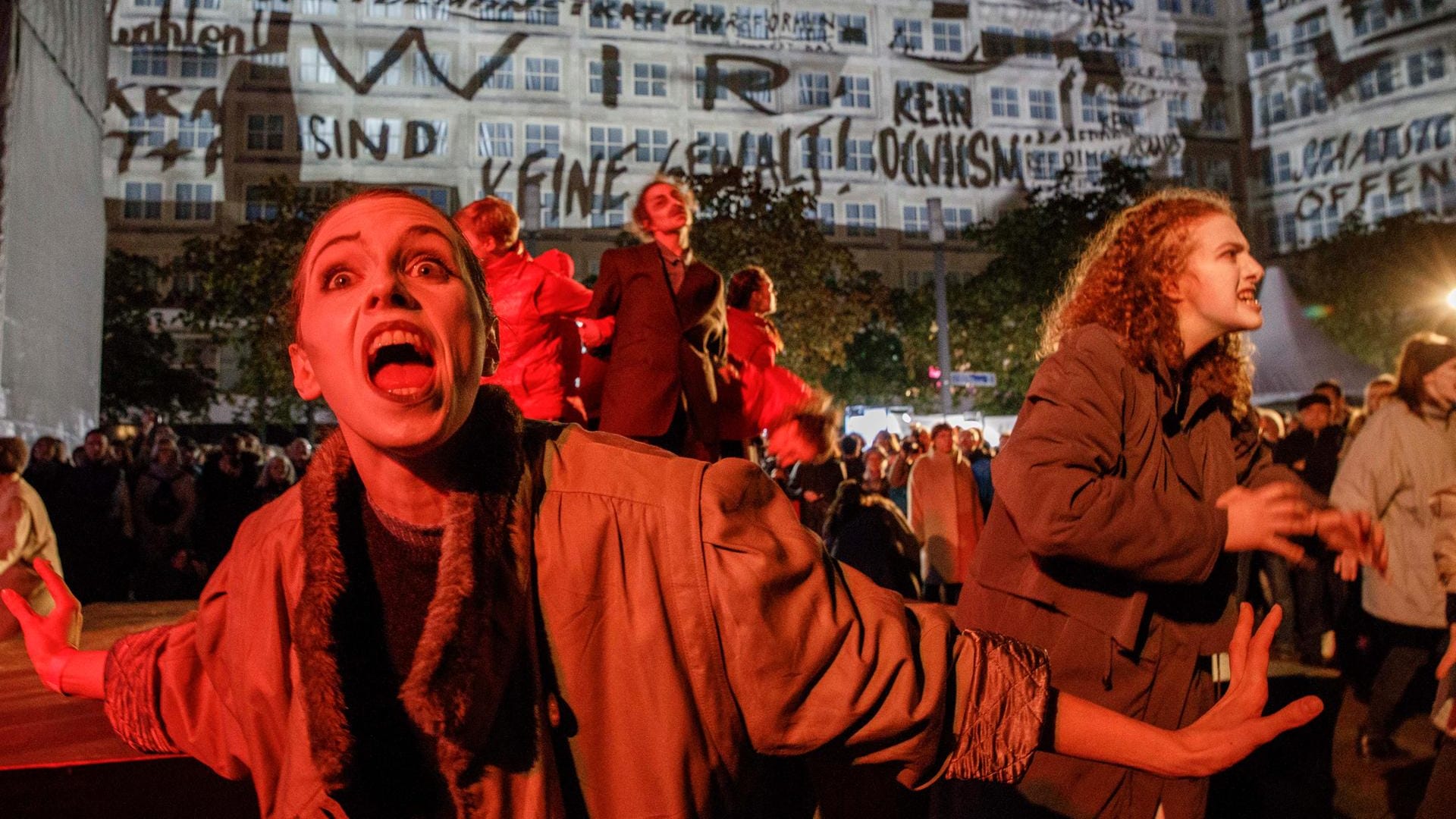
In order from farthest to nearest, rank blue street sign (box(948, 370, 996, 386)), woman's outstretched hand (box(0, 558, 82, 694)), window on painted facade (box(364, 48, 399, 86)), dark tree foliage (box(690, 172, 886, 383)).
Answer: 1. window on painted facade (box(364, 48, 399, 86))
2. dark tree foliage (box(690, 172, 886, 383))
3. blue street sign (box(948, 370, 996, 386))
4. woman's outstretched hand (box(0, 558, 82, 694))

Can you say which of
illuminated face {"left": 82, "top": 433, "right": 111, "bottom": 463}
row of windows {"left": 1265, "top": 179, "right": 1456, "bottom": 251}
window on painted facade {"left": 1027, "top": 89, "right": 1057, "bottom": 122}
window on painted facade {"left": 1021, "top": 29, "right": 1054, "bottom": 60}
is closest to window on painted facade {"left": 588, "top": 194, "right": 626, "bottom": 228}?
window on painted facade {"left": 1027, "top": 89, "right": 1057, "bottom": 122}

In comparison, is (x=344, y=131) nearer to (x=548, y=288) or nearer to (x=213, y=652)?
(x=548, y=288)

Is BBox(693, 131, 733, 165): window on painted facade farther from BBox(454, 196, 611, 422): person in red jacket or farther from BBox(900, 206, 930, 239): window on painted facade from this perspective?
BBox(454, 196, 611, 422): person in red jacket

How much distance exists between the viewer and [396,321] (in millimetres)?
1708

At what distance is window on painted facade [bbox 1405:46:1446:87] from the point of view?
49312 millimetres

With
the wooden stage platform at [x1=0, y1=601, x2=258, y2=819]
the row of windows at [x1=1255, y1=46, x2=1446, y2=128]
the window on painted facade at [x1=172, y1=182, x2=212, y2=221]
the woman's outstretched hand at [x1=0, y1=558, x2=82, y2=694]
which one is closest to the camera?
the woman's outstretched hand at [x1=0, y1=558, x2=82, y2=694]

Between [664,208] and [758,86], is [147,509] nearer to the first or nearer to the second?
[664,208]

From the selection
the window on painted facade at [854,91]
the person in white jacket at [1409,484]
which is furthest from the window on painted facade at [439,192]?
the person in white jacket at [1409,484]

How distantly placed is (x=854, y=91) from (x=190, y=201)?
27482mm

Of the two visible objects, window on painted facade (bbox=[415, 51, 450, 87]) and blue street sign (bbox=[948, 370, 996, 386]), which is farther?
window on painted facade (bbox=[415, 51, 450, 87])

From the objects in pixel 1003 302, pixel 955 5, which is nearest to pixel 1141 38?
pixel 955 5

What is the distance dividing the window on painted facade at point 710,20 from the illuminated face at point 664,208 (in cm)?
4629

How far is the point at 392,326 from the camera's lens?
67.2 inches

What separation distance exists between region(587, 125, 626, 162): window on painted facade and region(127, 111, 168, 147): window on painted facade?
16244 millimetres
